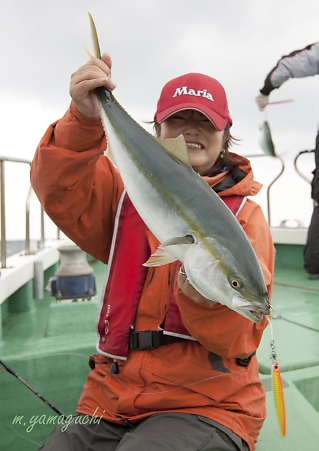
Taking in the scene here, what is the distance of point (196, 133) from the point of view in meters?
2.07

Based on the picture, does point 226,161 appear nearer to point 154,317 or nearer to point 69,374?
point 154,317

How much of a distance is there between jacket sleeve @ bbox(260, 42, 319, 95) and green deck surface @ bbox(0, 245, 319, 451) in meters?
3.00

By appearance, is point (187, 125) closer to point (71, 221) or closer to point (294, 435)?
point (71, 221)

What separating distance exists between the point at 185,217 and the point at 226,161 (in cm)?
102

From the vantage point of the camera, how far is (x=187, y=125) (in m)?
2.08

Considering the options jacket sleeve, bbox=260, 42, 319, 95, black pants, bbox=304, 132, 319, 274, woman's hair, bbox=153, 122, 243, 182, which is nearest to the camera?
woman's hair, bbox=153, 122, 243, 182

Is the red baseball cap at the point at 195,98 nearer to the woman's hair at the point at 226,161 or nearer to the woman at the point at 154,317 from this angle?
the woman at the point at 154,317

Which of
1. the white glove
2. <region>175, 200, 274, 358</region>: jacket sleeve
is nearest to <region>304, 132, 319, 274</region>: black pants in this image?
the white glove

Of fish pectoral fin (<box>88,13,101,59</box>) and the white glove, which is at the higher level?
the white glove

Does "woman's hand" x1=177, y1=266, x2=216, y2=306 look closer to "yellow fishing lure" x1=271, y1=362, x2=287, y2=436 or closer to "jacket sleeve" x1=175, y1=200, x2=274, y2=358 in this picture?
"jacket sleeve" x1=175, y1=200, x2=274, y2=358

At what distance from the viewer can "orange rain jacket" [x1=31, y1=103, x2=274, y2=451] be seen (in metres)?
1.64

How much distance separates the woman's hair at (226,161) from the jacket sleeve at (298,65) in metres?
3.02

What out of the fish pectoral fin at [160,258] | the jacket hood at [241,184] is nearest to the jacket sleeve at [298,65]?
the jacket hood at [241,184]

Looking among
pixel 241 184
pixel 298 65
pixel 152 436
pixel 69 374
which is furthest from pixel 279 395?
pixel 298 65
